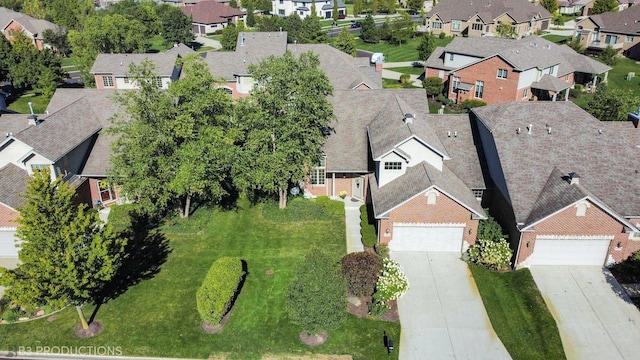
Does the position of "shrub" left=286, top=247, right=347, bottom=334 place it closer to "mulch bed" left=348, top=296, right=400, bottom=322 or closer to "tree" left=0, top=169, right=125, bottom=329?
"mulch bed" left=348, top=296, right=400, bottom=322

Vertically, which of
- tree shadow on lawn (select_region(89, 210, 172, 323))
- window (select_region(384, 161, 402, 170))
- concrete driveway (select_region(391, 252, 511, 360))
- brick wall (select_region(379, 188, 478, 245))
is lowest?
concrete driveway (select_region(391, 252, 511, 360))

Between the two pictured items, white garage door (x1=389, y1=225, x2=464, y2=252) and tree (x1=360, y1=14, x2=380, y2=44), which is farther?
tree (x1=360, y1=14, x2=380, y2=44)

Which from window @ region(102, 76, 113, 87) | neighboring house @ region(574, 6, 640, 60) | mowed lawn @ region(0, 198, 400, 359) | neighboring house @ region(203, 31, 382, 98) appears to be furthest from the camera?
neighboring house @ region(574, 6, 640, 60)

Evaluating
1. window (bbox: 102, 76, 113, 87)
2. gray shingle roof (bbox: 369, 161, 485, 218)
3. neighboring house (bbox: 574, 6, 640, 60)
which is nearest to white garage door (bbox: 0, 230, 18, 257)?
gray shingle roof (bbox: 369, 161, 485, 218)

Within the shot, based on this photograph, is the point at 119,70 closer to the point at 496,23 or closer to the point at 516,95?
the point at 516,95

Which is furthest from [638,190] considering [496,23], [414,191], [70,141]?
[496,23]

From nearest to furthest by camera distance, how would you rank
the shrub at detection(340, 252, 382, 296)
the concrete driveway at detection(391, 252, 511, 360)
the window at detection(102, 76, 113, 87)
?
1. the concrete driveway at detection(391, 252, 511, 360)
2. the shrub at detection(340, 252, 382, 296)
3. the window at detection(102, 76, 113, 87)

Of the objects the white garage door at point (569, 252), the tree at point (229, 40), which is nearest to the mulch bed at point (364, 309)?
the white garage door at point (569, 252)

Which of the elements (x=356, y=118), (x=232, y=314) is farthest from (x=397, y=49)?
(x=232, y=314)
